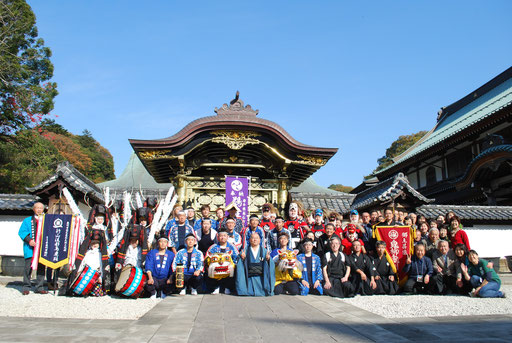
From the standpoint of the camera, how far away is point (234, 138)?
9.40 metres

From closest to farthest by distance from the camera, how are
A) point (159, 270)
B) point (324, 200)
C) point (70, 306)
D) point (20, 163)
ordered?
point (70, 306) < point (159, 270) < point (324, 200) < point (20, 163)

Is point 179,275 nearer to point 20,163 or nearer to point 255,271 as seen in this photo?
point 255,271

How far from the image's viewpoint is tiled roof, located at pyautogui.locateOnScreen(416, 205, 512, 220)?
35.2 feet

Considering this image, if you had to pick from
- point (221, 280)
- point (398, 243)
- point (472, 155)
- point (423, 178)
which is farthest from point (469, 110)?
point (221, 280)

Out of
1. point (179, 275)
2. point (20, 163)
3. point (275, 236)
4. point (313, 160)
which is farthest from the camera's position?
point (20, 163)

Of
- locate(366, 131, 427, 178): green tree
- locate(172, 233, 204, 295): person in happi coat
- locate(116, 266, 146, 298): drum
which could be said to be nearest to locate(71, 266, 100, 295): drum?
locate(116, 266, 146, 298): drum

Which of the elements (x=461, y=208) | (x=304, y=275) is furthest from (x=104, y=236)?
(x=461, y=208)

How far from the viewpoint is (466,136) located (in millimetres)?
14367

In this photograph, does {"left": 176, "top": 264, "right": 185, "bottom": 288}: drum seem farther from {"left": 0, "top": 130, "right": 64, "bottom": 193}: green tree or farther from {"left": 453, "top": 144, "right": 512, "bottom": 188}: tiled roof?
{"left": 0, "top": 130, "right": 64, "bottom": 193}: green tree

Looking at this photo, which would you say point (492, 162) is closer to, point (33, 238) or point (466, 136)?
point (466, 136)

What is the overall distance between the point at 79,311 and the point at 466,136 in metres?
14.7

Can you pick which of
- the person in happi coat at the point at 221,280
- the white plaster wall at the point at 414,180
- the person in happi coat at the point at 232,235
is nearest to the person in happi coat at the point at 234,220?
the person in happi coat at the point at 232,235

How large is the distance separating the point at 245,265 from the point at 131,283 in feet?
5.72

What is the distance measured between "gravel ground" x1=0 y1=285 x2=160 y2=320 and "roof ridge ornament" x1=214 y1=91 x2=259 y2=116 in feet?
18.5
